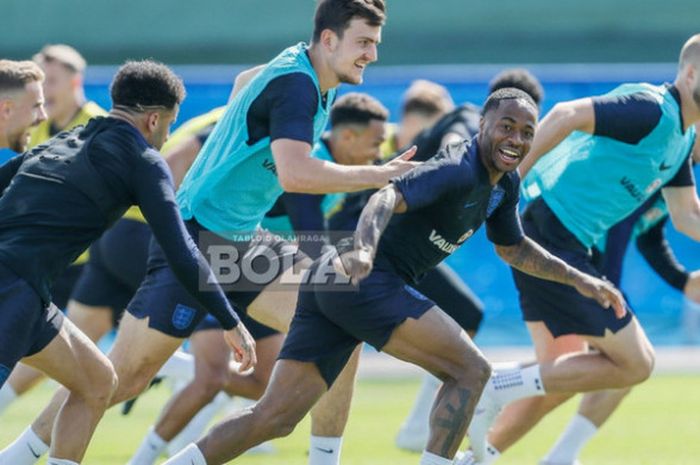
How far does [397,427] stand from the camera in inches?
411

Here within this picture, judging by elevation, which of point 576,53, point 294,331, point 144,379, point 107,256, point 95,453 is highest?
point 294,331

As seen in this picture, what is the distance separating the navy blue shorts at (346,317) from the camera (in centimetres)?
592

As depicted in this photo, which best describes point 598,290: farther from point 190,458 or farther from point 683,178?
point 190,458

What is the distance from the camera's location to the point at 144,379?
6.77m

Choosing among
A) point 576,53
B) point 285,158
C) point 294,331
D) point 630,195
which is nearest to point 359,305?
point 294,331

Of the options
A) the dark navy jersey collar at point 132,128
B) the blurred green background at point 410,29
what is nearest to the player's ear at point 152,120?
the dark navy jersey collar at point 132,128

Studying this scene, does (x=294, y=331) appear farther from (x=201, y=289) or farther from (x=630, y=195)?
(x=630, y=195)

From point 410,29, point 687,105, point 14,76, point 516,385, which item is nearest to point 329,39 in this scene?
point 14,76

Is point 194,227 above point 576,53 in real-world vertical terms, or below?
above

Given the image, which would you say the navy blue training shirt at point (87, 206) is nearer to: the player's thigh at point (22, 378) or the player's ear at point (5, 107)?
the player's ear at point (5, 107)

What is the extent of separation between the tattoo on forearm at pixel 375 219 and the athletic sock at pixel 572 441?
3.05m

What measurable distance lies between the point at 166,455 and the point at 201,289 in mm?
3152

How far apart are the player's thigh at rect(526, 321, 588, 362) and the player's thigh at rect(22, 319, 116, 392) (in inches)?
106

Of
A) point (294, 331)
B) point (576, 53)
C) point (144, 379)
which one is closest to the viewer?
point (294, 331)
